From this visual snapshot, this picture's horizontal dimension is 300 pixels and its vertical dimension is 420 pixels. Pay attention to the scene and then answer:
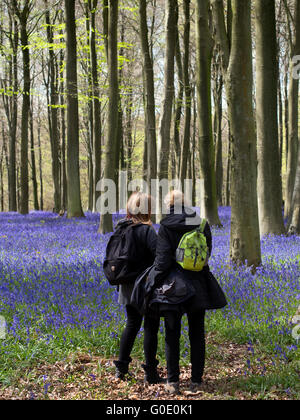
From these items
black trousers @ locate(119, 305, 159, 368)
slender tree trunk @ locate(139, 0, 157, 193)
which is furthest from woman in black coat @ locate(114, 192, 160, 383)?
slender tree trunk @ locate(139, 0, 157, 193)

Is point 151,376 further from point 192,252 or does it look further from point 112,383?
point 192,252

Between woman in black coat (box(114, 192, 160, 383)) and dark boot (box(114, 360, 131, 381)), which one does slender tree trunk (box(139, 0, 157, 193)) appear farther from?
dark boot (box(114, 360, 131, 381))

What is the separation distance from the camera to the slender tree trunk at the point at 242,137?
25.3 feet

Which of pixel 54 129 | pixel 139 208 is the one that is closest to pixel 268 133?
pixel 139 208

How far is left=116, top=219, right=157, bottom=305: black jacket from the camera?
4316 millimetres

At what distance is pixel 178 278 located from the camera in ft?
12.9

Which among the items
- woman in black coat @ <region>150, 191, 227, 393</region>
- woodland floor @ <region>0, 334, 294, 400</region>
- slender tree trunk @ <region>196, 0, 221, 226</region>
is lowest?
woodland floor @ <region>0, 334, 294, 400</region>

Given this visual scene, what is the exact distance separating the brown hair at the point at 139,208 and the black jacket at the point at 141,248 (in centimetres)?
6

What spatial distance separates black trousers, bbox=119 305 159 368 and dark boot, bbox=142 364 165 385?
29 millimetres

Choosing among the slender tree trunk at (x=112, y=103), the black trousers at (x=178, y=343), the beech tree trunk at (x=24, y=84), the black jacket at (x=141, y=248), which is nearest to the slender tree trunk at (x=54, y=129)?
the beech tree trunk at (x=24, y=84)

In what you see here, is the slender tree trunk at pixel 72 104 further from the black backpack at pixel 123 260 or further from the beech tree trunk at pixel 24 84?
the black backpack at pixel 123 260

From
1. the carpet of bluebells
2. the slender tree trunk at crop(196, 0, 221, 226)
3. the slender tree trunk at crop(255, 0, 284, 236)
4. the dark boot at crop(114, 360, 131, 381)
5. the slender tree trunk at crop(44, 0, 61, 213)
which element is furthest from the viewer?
the slender tree trunk at crop(44, 0, 61, 213)

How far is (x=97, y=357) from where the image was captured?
16.0 ft
